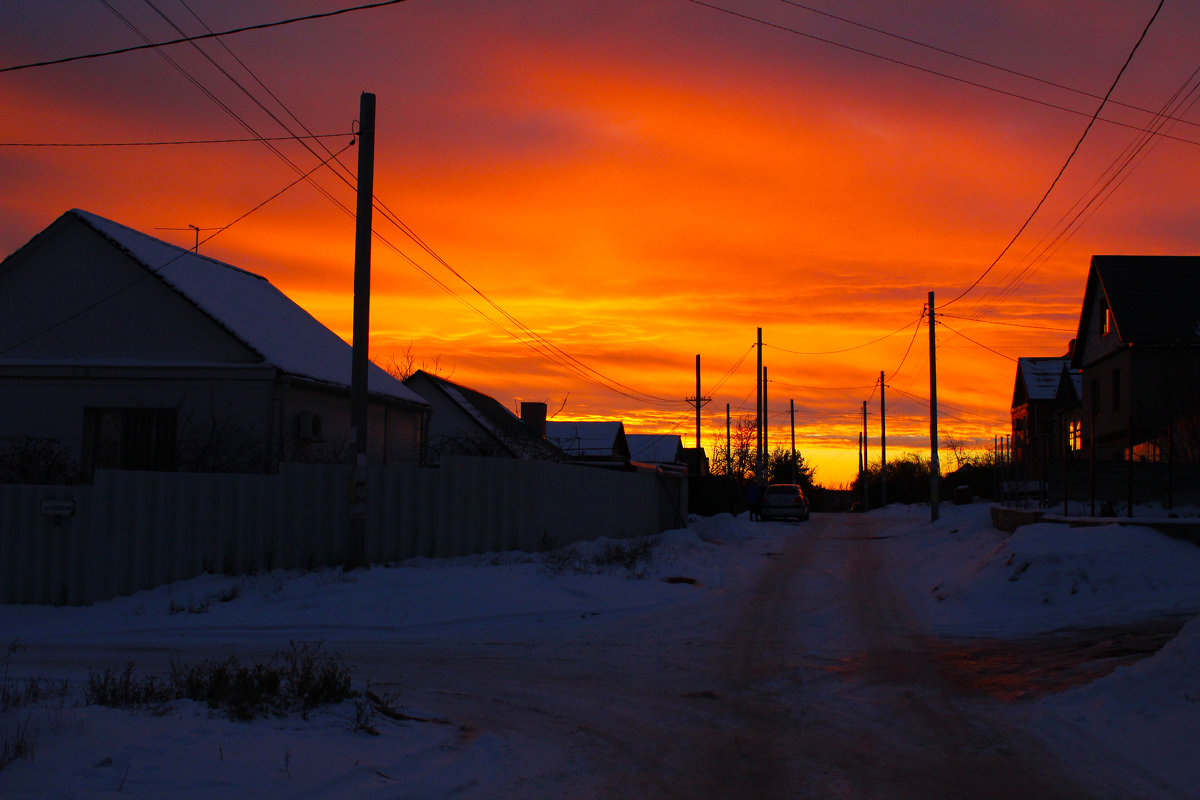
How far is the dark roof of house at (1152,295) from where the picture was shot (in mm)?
33000

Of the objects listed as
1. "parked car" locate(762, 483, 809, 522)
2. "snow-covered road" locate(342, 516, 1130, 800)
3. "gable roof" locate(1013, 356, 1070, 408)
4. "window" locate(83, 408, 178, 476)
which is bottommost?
"snow-covered road" locate(342, 516, 1130, 800)

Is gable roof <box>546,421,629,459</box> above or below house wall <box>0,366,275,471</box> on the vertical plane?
above

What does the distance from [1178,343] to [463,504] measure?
2720 centimetres

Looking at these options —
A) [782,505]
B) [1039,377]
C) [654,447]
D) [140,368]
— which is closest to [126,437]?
[140,368]

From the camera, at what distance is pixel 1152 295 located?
113ft

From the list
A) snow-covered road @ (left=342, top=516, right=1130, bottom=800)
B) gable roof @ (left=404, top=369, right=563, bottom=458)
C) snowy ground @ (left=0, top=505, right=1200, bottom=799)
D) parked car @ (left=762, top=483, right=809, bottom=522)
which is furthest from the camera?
parked car @ (left=762, top=483, right=809, bottom=522)

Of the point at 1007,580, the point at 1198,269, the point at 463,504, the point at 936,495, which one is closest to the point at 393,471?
the point at 463,504

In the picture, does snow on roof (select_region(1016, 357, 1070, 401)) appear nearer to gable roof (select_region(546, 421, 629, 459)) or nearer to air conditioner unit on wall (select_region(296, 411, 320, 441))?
gable roof (select_region(546, 421, 629, 459))

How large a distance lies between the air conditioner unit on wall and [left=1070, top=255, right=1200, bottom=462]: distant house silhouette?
24453mm

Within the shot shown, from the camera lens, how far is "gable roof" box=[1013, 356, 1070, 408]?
192ft

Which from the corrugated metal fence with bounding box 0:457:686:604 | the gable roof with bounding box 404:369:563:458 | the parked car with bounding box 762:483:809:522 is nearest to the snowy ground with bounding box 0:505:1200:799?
the corrugated metal fence with bounding box 0:457:686:604

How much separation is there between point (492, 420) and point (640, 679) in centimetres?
3550

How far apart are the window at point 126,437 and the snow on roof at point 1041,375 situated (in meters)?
51.9

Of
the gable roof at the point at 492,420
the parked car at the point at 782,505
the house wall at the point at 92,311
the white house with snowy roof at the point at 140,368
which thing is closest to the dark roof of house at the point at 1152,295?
the parked car at the point at 782,505
